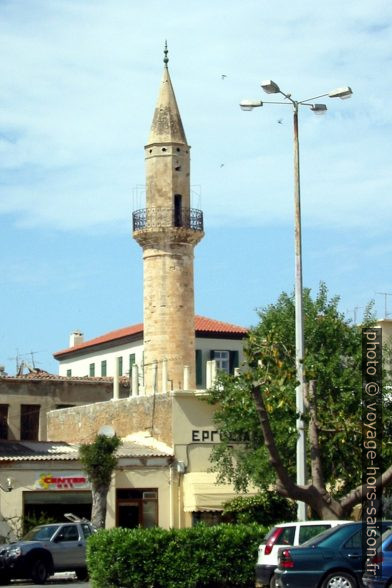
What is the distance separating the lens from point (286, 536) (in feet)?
80.1

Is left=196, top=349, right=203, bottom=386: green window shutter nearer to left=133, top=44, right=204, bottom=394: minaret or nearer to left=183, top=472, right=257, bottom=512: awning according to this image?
left=133, top=44, right=204, bottom=394: minaret

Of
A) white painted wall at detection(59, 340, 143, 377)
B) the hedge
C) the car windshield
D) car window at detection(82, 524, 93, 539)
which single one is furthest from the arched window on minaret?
the hedge

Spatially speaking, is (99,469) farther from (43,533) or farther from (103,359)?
(103,359)

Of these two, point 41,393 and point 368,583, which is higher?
point 41,393

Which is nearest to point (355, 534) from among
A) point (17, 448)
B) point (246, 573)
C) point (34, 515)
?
point (246, 573)

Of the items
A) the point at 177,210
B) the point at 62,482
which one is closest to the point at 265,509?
the point at 62,482

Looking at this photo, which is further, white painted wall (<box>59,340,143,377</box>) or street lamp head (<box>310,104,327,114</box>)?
white painted wall (<box>59,340,143,377</box>)

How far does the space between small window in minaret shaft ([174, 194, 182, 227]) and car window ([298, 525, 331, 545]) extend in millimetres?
30893

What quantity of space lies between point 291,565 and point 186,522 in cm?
2090

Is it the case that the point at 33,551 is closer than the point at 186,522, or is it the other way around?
the point at 33,551

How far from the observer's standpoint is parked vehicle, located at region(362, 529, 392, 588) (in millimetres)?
19453

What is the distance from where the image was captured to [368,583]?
1956 cm

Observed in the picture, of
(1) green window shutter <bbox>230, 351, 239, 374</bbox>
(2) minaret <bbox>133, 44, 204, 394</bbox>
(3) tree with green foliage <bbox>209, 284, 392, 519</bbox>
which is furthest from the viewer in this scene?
(1) green window shutter <bbox>230, 351, 239, 374</bbox>

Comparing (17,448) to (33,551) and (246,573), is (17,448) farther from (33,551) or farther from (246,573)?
(246,573)
